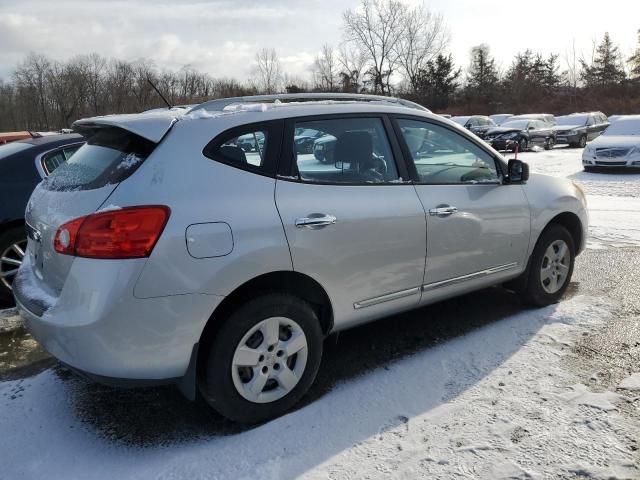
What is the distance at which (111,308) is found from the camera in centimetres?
245

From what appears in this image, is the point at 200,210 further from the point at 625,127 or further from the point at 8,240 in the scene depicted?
the point at 625,127

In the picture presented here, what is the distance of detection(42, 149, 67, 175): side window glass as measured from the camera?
16.6 ft

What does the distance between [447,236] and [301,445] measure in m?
1.67

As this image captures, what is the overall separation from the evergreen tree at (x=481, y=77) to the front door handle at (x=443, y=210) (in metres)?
57.1

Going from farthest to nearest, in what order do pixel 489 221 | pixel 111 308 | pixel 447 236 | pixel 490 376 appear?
pixel 489 221 → pixel 447 236 → pixel 490 376 → pixel 111 308

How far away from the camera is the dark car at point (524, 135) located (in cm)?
2391

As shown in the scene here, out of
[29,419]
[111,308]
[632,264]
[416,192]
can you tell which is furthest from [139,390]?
[632,264]

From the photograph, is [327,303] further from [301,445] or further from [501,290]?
[501,290]

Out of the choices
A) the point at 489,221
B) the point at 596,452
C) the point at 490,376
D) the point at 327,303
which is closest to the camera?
the point at 596,452

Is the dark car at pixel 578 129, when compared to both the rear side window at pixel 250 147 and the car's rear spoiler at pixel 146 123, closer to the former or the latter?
the rear side window at pixel 250 147

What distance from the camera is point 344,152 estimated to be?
11.0ft

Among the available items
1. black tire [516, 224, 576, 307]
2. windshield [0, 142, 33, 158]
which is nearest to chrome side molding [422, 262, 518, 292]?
black tire [516, 224, 576, 307]

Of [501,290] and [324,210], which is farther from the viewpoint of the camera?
[501,290]

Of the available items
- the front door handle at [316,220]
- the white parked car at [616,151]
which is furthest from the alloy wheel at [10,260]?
the white parked car at [616,151]
